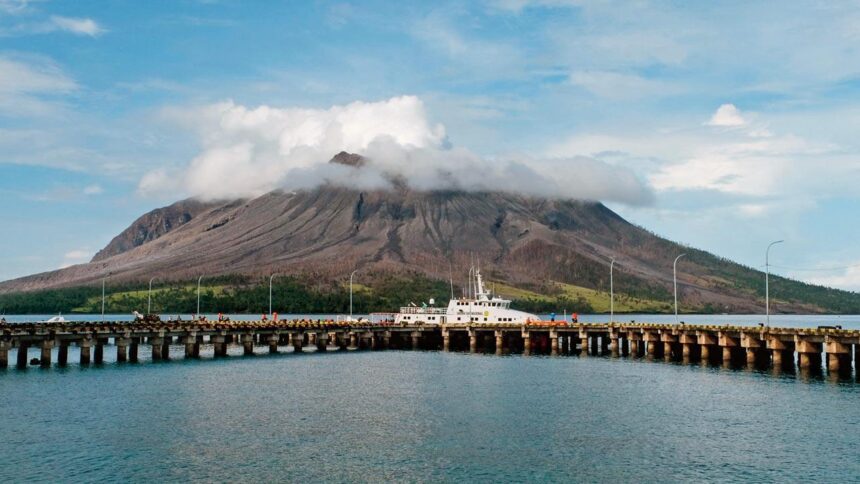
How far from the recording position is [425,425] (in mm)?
64688

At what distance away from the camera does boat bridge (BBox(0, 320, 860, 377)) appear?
97.9 meters

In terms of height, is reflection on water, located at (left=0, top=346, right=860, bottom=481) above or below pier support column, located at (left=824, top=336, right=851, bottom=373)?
below

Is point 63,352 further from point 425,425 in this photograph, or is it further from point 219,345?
point 425,425

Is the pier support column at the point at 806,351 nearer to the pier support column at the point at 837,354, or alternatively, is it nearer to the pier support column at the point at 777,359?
the pier support column at the point at 837,354

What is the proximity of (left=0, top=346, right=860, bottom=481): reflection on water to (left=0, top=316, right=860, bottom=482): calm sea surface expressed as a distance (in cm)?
19

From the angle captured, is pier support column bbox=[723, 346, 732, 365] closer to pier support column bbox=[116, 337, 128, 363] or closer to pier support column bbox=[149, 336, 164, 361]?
pier support column bbox=[149, 336, 164, 361]

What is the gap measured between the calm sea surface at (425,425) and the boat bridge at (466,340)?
20.2ft

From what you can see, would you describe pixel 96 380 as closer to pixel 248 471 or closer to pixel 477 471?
pixel 248 471

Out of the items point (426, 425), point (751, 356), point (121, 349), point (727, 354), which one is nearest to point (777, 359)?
point (751, 356)

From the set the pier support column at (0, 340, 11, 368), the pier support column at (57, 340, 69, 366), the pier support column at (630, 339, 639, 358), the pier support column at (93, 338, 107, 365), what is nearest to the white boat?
the pier support column at (630, 339, 639, 358)

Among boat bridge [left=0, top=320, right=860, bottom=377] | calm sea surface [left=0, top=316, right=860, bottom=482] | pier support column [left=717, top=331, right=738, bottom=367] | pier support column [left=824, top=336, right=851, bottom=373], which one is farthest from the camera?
pier support column [left=717, top=331, right=738, bottom=367]

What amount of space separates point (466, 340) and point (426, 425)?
84.9 meters

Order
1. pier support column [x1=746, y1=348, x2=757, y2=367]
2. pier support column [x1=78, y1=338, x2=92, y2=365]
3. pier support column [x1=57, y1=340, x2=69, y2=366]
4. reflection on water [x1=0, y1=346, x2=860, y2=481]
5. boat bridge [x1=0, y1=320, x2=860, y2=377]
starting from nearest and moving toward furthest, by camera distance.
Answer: reflection on water [x1=0, y1=346, x2=860, y2=481] → boat bridge [x1=0, y1=320, x2=860, y2=377] → pier support column [x1=746, y1=348, x2=757, y2=367] → pier support column [x1=57, y1=340, x2=69, y2=366] → pier support column [x1=78, y1=338, x2=92, y2=365]

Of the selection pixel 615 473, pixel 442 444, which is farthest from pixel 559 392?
pixel 615 473
